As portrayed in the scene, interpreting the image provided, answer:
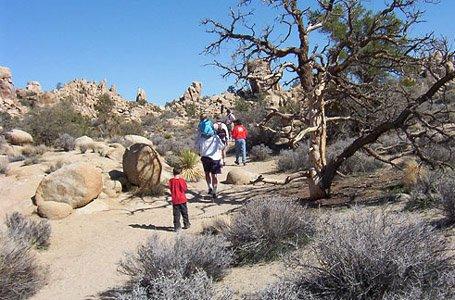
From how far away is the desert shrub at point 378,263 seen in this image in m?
3.77

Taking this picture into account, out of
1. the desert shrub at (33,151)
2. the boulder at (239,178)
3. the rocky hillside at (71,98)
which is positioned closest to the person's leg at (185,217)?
the boulder at (239,178)

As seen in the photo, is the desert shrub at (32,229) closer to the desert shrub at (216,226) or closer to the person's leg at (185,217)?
the person's leg at (185,217)

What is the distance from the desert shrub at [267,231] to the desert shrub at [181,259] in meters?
Result: 0.41

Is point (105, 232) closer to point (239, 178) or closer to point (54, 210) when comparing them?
point (54, 210)

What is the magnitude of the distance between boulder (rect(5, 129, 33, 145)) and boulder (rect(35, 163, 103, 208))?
12.0 metres

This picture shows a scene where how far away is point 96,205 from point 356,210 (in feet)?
25.6

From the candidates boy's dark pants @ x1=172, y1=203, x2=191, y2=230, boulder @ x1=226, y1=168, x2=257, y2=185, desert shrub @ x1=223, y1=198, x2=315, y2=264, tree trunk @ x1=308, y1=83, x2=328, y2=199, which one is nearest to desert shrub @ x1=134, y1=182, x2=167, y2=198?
boulder @ x1=226, y1=168, x2=257, y2=185

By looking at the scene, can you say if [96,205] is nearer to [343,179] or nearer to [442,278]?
[343,179]

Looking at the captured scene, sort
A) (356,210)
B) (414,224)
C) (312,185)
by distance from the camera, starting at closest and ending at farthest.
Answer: (414,224) → (356,210) → (312,185)

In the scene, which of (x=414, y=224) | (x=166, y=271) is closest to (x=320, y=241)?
(x=414, y=224)

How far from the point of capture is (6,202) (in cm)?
1091

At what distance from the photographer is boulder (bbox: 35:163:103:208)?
10.6m

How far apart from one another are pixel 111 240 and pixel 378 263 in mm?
6045

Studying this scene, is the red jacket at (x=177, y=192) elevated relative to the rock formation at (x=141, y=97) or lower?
lower
